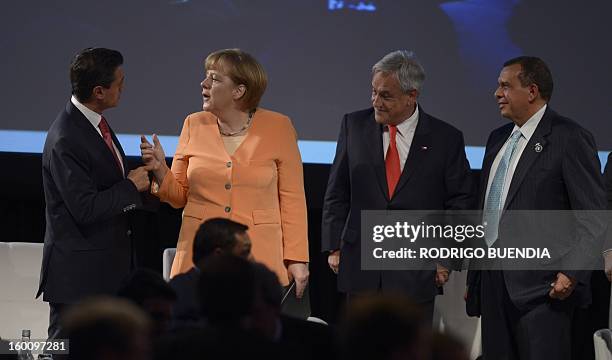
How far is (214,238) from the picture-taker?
326 centimetres

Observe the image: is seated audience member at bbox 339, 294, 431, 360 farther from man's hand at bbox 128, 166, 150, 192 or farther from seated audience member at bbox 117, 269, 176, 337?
man's hand at bbox 128, 166, 150, 192

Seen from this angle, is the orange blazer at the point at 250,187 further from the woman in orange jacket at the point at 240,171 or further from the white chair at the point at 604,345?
the white chair at the point at 604,345

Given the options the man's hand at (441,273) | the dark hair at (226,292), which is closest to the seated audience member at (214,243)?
the dark hair at (226,292)

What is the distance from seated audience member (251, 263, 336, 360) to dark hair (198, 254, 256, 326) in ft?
0.11

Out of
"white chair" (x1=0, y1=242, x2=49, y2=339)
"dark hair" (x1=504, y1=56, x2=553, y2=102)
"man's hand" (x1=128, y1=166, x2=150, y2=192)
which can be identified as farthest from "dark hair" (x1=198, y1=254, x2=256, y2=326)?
"white chair" (x1=0, y1=242, x2=49, y2=339)

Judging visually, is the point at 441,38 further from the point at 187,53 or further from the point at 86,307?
the point at 86,307

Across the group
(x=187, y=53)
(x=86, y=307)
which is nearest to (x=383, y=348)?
(x=86, y=307)

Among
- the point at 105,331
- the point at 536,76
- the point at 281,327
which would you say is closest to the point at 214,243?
the point at 281,327

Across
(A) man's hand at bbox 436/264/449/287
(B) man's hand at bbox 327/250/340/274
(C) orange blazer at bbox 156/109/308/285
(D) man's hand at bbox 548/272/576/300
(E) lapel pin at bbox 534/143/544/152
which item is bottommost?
(D) man's hand at bbox 548/272/576/300

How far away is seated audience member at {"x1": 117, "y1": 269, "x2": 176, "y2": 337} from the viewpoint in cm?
290

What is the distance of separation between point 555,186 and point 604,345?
28.8 inches

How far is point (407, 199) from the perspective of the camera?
4473 mm

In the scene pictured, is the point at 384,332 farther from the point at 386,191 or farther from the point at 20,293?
the point at 20,293

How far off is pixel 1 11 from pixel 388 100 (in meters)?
2.49
